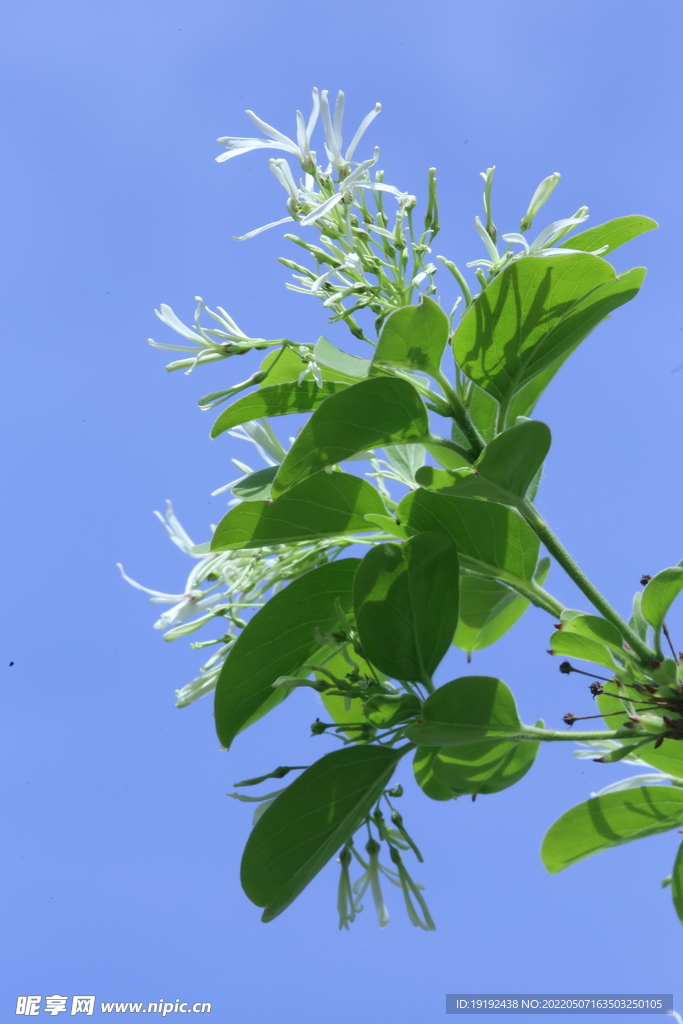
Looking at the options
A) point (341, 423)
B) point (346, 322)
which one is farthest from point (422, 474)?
point (346, 322)

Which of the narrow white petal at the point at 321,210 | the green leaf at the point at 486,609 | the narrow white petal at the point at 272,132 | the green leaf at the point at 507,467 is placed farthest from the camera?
the green leaf at the point at 486,609

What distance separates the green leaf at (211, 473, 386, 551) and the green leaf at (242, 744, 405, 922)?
A: 29cm

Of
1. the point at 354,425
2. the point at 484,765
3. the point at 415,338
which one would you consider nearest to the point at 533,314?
the point at 415,338

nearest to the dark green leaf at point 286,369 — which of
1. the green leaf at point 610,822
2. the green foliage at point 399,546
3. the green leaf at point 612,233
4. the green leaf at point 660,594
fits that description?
the green foliage at point 399,546

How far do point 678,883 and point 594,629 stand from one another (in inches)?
18.5

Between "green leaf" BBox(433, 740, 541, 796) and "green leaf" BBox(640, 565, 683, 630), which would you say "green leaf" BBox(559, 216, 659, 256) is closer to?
"green leaf" BBox(640, 565, 683, 630)

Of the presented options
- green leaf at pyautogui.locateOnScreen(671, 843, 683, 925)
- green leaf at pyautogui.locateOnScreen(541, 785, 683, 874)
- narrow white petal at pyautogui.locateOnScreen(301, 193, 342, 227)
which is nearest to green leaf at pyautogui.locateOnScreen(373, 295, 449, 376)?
narrow white petal at pyautogui.locateOnScreen(301, 193, 342, 227)

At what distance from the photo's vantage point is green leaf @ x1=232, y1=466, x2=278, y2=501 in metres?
1.05

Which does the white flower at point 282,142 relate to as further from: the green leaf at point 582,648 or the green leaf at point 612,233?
the green leaf at point 582,648

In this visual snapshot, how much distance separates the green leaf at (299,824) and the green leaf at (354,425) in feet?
1.24

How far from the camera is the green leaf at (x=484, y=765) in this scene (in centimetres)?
109

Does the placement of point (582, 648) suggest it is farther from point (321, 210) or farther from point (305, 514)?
point (321, 210)

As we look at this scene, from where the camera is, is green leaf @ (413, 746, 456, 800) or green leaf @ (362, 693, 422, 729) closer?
green leaf @ (362, 693, 422, 729)

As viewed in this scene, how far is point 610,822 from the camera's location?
3.85ft
